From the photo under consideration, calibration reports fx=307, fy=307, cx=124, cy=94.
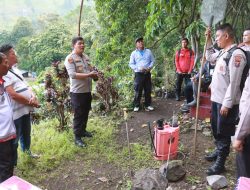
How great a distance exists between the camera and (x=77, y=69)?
15.7ft

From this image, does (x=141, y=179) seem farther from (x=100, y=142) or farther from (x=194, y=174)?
(x=100, y=142)

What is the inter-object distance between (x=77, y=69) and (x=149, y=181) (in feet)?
6.96

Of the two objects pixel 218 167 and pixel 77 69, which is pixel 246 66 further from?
pixel 77 69

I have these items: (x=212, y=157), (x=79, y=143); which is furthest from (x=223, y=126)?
(x=79, y=143)

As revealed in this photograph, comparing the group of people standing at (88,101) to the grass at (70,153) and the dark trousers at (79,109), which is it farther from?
the grass at (70,153)

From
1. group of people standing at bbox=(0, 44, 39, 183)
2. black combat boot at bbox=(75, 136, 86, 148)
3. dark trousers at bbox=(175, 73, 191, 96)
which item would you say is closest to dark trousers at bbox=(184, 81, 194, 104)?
dark trousers at bbox=(175, 73, 191, 96)

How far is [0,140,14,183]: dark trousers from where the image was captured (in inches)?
124

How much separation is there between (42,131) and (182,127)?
8.99ft

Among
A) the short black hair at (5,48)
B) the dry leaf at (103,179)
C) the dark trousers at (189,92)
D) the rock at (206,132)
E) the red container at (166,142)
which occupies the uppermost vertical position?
the short black hair at (5,48)

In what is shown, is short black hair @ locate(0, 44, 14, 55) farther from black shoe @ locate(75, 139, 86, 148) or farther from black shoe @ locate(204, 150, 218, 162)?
black shoe @ locate(204, 150, 218, 162)

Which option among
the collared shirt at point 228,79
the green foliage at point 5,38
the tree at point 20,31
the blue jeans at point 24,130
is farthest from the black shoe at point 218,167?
the tree at point 20,31

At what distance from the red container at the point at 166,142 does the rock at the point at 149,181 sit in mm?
581

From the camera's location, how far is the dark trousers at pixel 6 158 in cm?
315

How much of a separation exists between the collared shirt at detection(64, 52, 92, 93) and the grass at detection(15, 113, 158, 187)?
0.94m
